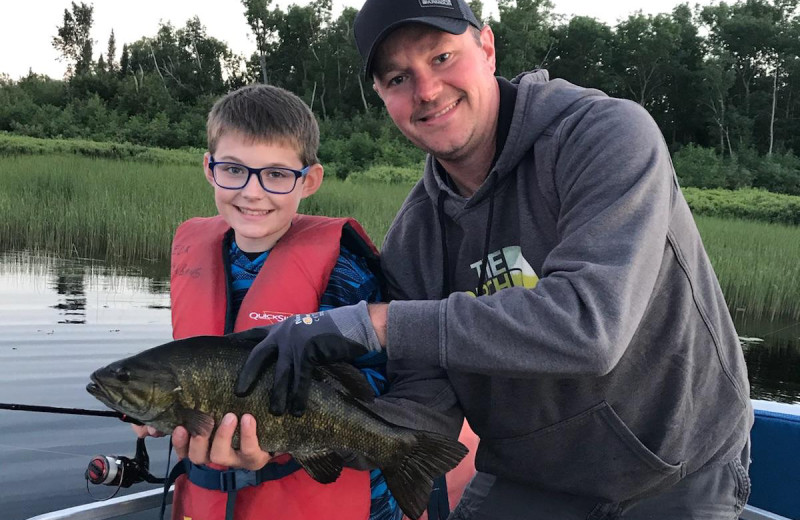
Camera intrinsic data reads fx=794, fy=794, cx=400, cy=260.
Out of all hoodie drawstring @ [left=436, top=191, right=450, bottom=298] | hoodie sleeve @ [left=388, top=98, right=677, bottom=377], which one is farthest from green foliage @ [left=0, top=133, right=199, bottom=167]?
hoodie sleeve @ [left=388, top=98, right=677, bottom=377]

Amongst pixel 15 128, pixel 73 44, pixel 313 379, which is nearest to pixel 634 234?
pixel 313 379

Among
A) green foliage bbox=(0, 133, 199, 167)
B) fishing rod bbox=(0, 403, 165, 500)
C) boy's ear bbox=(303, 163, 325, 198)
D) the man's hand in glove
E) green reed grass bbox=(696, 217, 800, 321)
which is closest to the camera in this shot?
the man's hand in glove

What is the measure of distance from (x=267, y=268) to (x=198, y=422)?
69cm

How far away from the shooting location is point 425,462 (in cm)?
226

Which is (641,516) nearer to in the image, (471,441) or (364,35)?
(471,441)

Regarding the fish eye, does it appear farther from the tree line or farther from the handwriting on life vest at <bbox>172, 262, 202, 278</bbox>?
the tree line

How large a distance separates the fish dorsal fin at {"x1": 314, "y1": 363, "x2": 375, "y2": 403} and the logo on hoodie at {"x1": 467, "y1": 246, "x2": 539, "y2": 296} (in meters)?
0.53

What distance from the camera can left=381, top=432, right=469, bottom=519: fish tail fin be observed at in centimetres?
225

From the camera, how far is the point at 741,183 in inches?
1359

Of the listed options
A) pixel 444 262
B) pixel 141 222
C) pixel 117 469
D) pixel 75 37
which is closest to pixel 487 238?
pixel 444 262

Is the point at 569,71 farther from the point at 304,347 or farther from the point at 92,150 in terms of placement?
the point at 304,347

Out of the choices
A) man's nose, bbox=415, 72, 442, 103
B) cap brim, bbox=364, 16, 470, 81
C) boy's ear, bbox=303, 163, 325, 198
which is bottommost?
boy's ear, bbox=303, 163, 325, 198

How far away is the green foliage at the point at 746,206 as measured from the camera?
2497cm

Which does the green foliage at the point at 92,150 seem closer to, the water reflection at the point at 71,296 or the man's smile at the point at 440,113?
the water reflection at the point at 71,296
